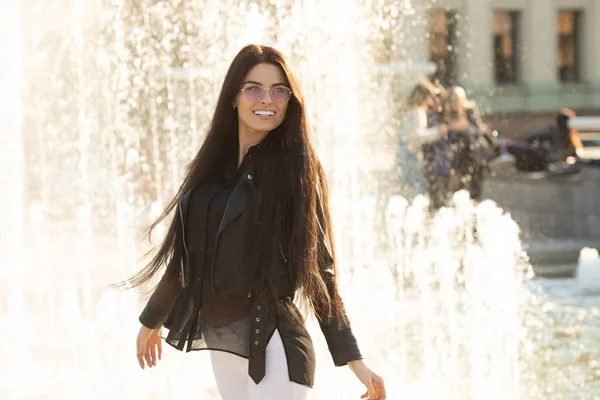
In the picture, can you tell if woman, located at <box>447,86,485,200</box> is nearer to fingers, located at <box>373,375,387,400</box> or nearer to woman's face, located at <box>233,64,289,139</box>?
woman's face, located at <box>233,64,289,139</box>

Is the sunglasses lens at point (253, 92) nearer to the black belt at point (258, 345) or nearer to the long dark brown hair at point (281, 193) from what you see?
the long dark brown hair at point (281, 193)

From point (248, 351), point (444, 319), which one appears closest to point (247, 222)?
point (248, 351)

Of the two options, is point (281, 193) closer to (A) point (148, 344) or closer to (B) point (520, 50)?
(A) point (148, 344)

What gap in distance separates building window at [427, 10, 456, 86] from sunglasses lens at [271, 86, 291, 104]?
100 feet

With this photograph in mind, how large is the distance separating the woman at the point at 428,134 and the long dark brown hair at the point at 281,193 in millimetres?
9010

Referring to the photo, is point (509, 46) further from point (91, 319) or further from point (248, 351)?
point (248, 351)

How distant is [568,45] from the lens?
1431 inches

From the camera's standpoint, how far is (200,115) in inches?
493

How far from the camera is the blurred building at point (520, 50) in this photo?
112 ft

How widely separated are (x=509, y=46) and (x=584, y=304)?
29.0m

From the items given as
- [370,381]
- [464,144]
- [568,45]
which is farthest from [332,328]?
[568,45]

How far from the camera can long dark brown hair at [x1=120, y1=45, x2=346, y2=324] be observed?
2.76 meters

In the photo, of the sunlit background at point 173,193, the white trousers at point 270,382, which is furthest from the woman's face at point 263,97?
the sunlit background at point 173,193

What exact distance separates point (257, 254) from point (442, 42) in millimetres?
31976
